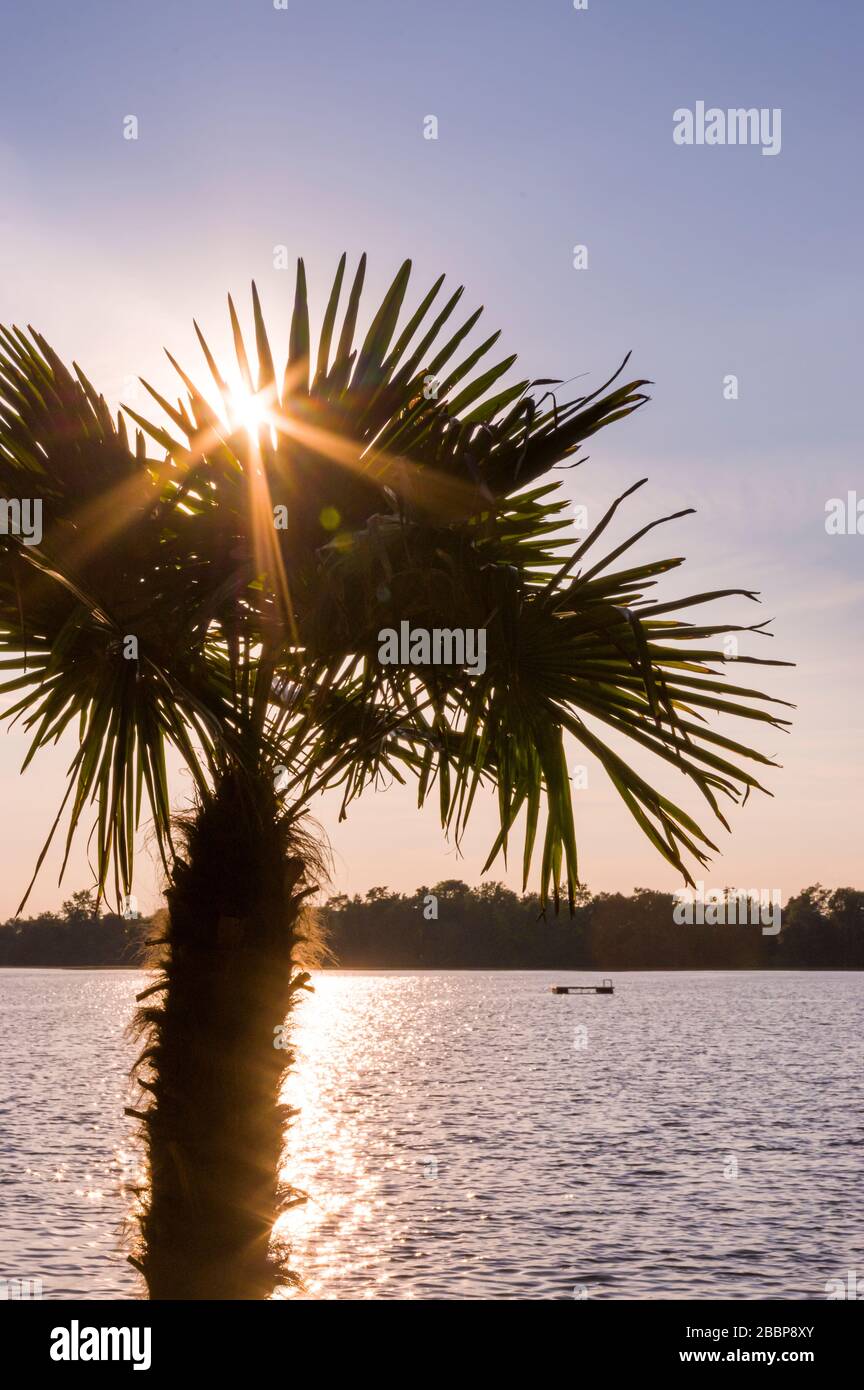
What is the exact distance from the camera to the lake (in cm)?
2334

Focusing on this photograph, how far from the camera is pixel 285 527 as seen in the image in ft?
20.9

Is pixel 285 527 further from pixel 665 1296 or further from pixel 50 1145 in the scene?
pixel 50 1145

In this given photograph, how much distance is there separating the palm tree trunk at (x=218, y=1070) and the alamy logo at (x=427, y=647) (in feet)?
3.60

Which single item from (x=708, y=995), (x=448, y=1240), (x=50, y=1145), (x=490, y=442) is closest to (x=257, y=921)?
(x=490, y=442)

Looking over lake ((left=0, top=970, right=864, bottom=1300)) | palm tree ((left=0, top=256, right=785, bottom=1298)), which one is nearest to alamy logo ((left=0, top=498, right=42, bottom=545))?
palm tree ((left=0, top=256, right=785, bottom=1298))

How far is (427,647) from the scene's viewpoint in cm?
623

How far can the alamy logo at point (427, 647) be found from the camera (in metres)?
6.13

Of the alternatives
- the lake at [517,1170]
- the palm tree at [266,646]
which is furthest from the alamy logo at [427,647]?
Result: the lake at [517,1170]
